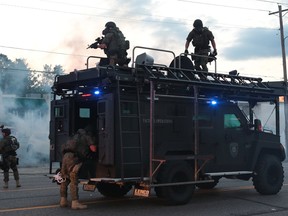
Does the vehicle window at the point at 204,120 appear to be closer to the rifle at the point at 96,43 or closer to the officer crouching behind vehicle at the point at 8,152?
the rifle at the point at 96,43

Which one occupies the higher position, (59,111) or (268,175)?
(59,111)

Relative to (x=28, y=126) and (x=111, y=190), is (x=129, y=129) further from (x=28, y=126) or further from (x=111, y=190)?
(x=28, y=126)

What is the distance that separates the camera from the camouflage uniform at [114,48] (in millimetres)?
9367

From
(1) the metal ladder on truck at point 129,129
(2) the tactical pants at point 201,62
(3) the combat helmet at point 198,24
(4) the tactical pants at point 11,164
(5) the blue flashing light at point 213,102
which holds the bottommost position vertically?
(4) the tactical pants at point 11,164

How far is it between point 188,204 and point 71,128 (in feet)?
9.61

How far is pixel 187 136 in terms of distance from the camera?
29.5 ft

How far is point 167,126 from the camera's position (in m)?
8.73

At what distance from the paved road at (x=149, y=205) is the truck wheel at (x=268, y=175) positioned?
201 mm

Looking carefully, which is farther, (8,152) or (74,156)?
(8,152)

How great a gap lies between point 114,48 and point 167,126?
2.11 m

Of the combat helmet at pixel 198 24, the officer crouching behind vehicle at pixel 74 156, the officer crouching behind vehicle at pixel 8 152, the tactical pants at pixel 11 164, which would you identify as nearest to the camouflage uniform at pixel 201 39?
the combat helmet at pixel 198 24

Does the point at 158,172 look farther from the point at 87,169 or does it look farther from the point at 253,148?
the point at 253,148

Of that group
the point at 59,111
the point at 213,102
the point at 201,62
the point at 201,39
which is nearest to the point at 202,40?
the point at 201,39

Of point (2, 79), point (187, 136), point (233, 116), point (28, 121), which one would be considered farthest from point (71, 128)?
point (2, 79)
